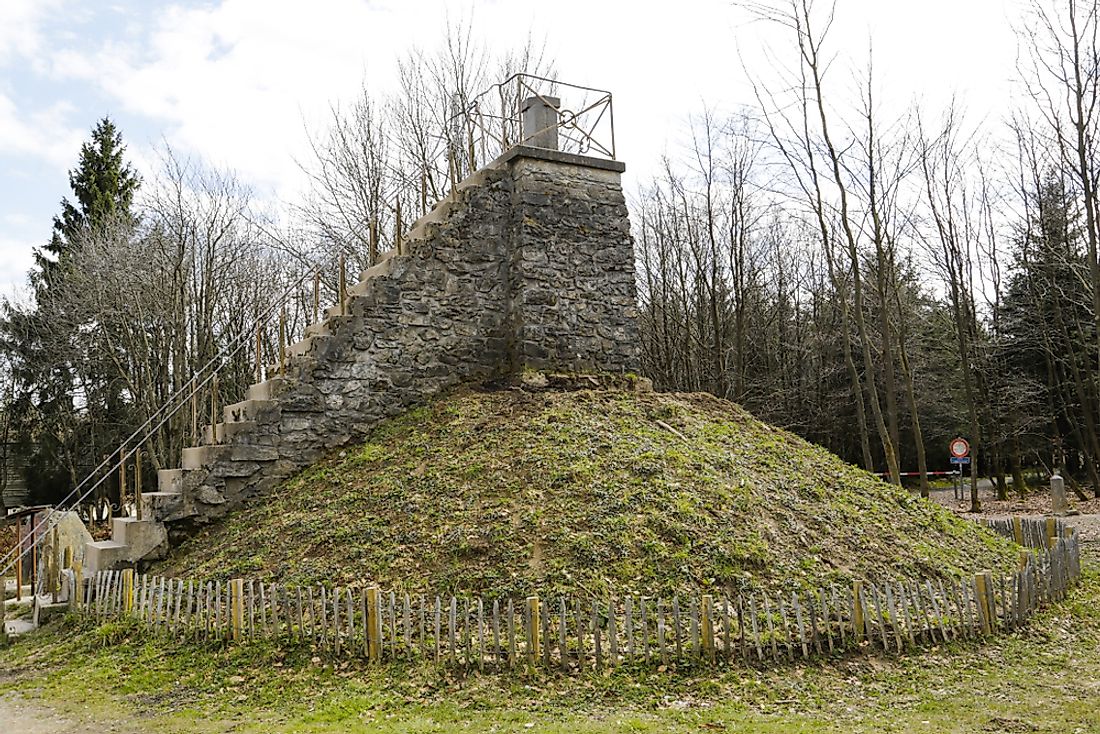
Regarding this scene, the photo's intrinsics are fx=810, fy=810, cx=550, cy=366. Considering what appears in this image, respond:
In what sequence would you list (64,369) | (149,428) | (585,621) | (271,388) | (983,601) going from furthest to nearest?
(64,369), (149,428), (271,388), (983,601), (585,621)

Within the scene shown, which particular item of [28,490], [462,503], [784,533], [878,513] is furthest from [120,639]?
[28,490]

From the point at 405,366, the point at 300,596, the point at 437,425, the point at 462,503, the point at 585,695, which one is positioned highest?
the point at 405,366

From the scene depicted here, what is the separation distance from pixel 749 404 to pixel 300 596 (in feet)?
78.1

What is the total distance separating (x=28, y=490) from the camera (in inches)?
1038

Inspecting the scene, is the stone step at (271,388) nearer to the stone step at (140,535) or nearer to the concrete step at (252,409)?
the concrete step at (252,409)

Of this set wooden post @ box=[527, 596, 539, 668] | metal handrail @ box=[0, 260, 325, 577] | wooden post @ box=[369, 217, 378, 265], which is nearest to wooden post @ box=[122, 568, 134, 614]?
metal handrail @ box=[0, 260, 325, 577]

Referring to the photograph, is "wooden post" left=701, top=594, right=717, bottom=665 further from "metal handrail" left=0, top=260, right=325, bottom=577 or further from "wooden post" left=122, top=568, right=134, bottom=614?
"metal handrail" left=0, top=260, right=325, bottom=577

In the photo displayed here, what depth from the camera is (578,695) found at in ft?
19.7

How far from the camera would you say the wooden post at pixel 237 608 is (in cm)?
726

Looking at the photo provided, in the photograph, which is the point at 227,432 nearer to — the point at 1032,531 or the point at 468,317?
the point at 468,317

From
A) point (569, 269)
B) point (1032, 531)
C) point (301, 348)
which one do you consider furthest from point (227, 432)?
point (1032, 531)

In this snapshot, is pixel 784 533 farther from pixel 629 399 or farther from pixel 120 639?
pixel 120 639

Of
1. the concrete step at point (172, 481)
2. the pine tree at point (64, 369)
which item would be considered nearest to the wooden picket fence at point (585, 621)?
the concrete step at point (172, 481)

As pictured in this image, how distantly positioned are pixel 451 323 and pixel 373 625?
235 inches
